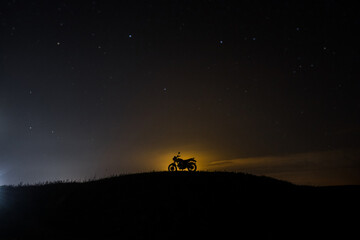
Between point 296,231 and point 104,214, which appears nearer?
point 296,231

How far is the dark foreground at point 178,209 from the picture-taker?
12812mm

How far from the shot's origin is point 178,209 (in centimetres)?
1466

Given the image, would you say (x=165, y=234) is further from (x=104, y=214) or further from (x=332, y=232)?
(x=332, y=232)

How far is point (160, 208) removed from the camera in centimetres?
1480

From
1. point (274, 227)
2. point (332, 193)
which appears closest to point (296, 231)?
point (274, 227)

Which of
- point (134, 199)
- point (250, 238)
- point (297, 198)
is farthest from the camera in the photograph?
point (297, 198)

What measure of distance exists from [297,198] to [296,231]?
177 inches

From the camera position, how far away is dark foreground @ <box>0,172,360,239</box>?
12812mm

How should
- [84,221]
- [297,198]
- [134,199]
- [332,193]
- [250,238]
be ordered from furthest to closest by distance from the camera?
[332,193], [297,198], [134,199], [84,221], [250,238]

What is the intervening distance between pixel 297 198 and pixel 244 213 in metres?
4.53

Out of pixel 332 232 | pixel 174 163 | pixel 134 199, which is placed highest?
pixel 174 163

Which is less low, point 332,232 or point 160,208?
point 160,208

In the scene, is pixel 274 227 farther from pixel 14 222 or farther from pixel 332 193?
pixel 14 222

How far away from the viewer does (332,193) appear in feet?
62.9
